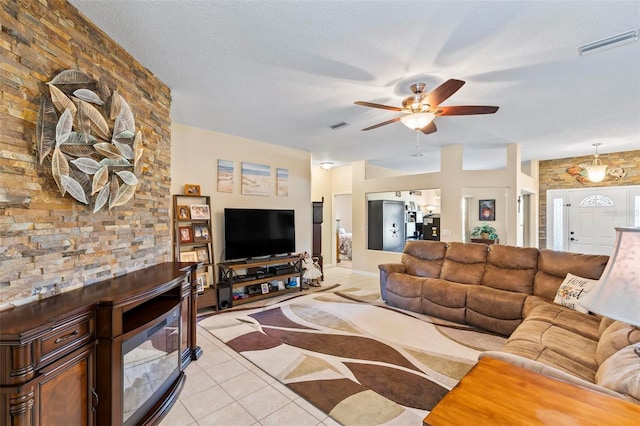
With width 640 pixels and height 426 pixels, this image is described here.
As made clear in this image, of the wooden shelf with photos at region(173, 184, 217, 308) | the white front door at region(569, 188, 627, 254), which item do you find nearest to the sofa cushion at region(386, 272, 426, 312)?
the wooden shelf with photos at region(173, 184, 217, 308)

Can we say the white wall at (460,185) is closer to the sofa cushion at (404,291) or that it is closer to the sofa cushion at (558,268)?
the sofa cushion at (404,291)

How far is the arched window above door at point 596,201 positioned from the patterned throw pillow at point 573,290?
4.68 m

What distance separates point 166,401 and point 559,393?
7.57ft

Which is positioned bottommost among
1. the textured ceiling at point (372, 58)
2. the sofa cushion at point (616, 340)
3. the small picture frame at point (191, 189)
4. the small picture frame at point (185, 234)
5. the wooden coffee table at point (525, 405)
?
the sofa cushion at point (616, 340)

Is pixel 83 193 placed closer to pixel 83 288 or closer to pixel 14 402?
pixel 83 288

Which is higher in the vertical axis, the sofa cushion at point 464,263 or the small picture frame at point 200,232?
the small picture frame at point 200,232

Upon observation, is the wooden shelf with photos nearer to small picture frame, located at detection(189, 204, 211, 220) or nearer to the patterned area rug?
small picture frame, located at detection(189, 204, 211, 220)

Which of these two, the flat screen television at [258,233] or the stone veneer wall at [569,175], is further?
the stone veneer wall at [569,175]

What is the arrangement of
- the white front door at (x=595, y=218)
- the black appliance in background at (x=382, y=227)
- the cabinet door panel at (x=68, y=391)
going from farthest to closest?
the black appliance in background at (x=382, y=227)
the white front door at (x=595, y=218)
the cabinet door panel at (x=68, y=391)

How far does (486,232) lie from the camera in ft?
20.6

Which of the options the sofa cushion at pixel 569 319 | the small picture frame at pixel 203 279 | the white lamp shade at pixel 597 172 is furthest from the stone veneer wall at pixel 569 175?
the small picture frame at pixel 203 279

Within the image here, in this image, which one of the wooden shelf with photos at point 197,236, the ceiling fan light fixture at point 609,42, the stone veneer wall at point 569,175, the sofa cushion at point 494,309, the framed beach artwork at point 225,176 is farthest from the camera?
the stone veneer wall at point 569,175

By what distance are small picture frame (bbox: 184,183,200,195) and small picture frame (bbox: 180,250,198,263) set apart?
33.8 inches

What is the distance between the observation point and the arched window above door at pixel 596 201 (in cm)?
616
